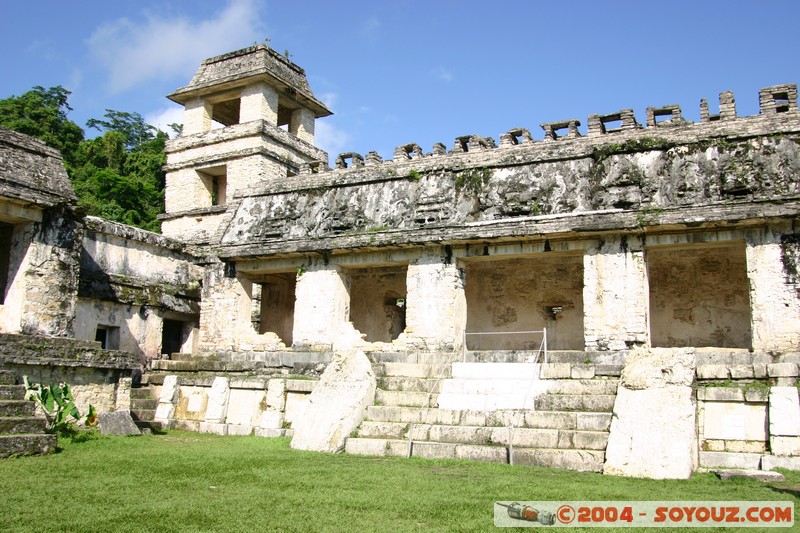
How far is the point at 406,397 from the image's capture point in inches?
474

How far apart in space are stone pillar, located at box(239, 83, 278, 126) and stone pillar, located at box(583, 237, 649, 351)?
50.0 feet

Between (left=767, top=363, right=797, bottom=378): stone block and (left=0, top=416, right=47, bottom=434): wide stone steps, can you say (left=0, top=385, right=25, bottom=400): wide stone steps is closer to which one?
(left=0, top=416, right=47, bottom=434): wide stone steps

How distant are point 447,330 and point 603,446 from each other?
7.50m

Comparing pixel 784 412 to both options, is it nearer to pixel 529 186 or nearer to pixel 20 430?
pixel 529 186

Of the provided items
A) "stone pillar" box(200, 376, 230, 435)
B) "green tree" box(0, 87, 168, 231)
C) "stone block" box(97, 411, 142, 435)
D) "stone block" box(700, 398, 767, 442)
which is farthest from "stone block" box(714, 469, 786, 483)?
"green tree" box(0, 87, 168, 231)

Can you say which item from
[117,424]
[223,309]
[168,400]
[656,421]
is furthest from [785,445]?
[223,309]

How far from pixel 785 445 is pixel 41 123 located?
40219 mm

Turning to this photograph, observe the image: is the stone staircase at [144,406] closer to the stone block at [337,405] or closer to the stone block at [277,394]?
the stone block at [277,394]

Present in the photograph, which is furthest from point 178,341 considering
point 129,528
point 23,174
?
point 129,528

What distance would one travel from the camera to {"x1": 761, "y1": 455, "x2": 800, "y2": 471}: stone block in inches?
377

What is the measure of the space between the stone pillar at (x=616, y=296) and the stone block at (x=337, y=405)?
17.8ft

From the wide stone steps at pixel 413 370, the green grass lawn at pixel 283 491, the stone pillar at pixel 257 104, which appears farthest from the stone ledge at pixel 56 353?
the stone pillar at pixel 257 104

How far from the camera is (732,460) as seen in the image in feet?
32.2

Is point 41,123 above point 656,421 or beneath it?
above
